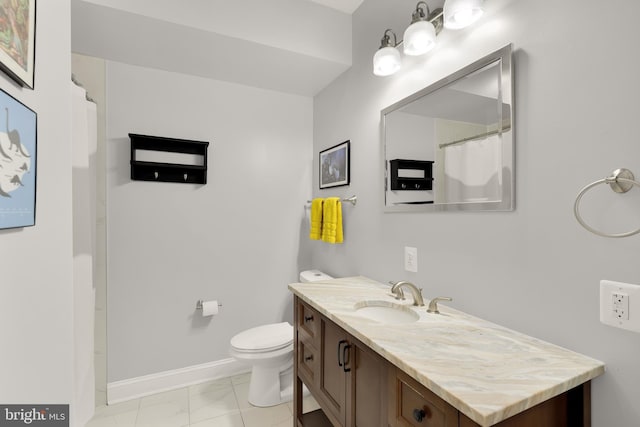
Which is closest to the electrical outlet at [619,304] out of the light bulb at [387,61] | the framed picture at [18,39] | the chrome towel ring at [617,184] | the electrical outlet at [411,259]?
the chrome towel ring at [617,184]

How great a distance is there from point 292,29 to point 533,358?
2.10 metres

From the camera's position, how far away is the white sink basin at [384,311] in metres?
1.38

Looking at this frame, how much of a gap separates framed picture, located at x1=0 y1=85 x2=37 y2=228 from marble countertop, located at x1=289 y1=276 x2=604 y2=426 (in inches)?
42.3

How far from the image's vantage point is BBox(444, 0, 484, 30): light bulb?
44.3 inches

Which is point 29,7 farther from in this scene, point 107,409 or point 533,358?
point 107,409

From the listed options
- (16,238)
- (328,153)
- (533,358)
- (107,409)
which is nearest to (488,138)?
(533,358)

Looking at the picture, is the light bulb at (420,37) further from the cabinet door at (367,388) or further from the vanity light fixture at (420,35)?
the cabinet door at (367,388)

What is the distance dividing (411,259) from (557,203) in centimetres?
72

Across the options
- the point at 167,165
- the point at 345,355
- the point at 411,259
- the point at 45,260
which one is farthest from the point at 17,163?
the point at 411,259

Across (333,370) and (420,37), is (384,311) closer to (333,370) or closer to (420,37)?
(333,370)

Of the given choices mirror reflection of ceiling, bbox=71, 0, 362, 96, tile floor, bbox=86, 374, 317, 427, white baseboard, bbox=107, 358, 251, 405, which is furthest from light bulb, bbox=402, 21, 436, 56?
white baseboard, bbox=107, 358, 251, 405

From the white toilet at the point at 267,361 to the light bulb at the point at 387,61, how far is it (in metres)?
1.78

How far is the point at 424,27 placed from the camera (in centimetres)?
129

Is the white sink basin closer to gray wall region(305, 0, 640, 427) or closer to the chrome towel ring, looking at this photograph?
gray wall region(305, 0, 640, 427)
